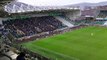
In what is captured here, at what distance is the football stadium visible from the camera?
2477 cm

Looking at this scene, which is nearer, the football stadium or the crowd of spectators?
the football stadium

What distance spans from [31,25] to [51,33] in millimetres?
6632

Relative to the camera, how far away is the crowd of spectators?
139ft

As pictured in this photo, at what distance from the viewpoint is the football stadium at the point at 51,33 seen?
2477cm

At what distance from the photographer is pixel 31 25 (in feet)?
156

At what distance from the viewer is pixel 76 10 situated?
62.9m

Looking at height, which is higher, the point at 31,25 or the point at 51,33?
the point at 31,25

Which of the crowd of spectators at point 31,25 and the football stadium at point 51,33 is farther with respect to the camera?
the crowd of spectators at point 31,25

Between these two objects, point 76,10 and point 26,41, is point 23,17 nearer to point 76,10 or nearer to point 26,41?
point 26,41

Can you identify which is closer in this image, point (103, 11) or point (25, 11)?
point (25, 11)

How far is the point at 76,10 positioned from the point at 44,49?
36.0m

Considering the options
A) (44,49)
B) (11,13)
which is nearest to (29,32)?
(11,13)

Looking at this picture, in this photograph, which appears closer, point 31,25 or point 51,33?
point 51,33

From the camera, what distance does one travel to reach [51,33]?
4412 centimetres
